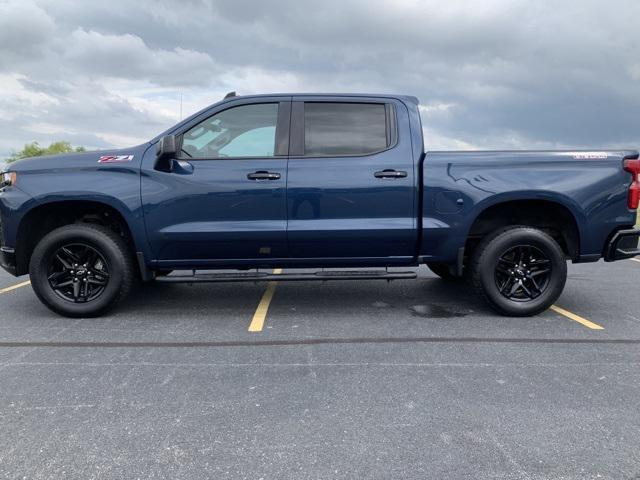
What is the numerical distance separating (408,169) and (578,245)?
1.80 meters

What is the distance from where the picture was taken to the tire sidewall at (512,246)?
4703 mm

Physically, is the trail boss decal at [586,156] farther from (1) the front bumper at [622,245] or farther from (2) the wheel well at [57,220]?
(2) the wheel well at [57,220]

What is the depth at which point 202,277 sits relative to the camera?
15.2 ft

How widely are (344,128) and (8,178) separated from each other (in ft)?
10.3

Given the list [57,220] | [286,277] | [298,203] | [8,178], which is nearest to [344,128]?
[298,203]

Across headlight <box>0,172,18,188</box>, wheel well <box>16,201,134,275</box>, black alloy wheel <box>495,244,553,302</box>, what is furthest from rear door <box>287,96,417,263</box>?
headlight <box>0,172,18,188</box>

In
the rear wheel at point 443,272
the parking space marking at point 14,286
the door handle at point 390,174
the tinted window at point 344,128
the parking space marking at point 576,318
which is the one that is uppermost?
the tinted window at point 344,128

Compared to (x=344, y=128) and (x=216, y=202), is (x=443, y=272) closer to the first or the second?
(x=344, y=128)

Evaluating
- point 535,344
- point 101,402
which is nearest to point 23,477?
point 101,402

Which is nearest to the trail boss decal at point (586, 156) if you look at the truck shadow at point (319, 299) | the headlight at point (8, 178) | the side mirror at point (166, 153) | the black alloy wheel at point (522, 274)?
the black alloy wheel at point (522, 274)

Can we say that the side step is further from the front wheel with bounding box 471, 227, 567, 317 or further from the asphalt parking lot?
the front wheel with bounding box 471, 227, 567, 317

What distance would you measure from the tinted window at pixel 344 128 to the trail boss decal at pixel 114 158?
1625 millimetres

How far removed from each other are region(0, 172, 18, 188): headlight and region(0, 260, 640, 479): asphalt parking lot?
1262mm

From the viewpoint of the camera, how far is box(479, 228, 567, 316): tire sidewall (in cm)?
470
